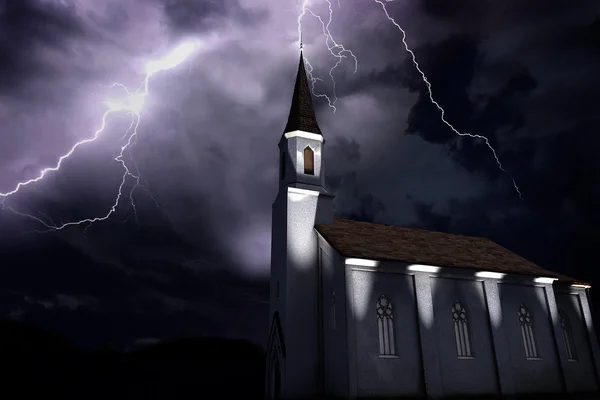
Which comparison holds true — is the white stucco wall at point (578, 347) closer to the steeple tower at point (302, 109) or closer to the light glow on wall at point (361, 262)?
the light glow on wall at point (361, 262)

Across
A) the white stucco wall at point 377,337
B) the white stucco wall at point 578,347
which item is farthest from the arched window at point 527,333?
the white stucco wall at point 377,337

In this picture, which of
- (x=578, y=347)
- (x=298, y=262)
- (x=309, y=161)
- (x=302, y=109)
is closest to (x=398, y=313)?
(x=298, y=262)

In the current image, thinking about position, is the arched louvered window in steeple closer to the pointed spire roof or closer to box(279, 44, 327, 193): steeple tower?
box(279, 44, 327, 193): steeple tower

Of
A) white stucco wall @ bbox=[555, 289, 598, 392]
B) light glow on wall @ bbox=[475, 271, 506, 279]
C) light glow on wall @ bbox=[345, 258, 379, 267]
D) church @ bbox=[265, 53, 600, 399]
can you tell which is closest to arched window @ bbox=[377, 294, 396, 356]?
church @ bbox=[265, 53, 600, 399]

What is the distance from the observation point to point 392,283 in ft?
69.6

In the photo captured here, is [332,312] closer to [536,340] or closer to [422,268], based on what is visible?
[422,268]

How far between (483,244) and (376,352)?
49.1ft

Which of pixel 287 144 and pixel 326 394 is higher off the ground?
pixel 287 144

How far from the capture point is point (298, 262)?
922 inches

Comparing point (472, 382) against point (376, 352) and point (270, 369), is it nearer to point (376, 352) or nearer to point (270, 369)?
point (376, 352)

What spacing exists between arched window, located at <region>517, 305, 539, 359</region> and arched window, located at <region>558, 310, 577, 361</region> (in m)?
3.44

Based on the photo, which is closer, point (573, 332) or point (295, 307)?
point (295, 307)

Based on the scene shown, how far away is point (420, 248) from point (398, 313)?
5.49 m

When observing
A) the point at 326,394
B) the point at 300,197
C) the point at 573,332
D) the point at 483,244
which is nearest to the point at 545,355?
the point at 573,332
